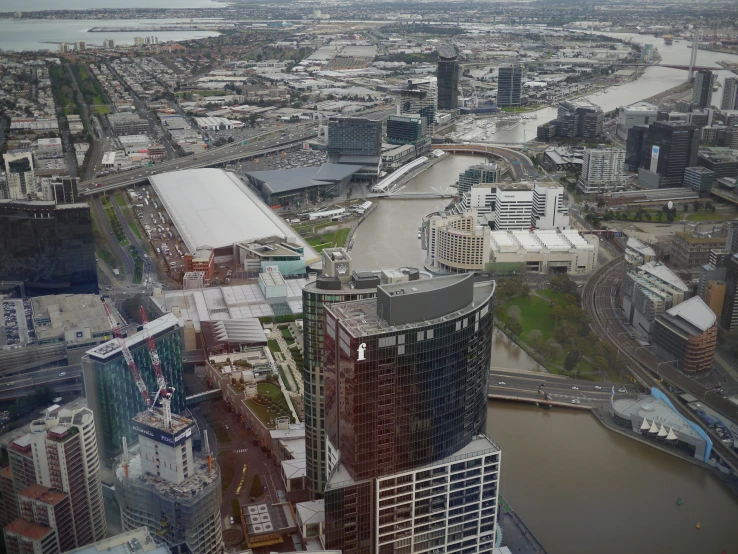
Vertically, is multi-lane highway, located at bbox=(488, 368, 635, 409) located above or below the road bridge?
above

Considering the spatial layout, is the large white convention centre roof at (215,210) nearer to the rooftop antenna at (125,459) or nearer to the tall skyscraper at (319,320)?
the tall skyscraper at (319,320)

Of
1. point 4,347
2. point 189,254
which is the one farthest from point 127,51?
point 4,347

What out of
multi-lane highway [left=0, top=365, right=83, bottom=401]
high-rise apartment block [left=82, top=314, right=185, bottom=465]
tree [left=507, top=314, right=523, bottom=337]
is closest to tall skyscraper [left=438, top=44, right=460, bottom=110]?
tree [left=507, top=314, right=523, bottom=337]

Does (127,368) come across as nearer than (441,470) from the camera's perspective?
No

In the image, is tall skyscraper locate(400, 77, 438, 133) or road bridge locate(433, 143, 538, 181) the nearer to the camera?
road bridge locate(433, 143, 538, 181)

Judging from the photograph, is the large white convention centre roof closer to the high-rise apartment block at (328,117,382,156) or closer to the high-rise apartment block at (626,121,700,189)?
the high-rise apartment block at (328,117,382,156)

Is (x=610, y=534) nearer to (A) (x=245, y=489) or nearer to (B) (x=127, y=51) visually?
(A) (x=245, y=489)
